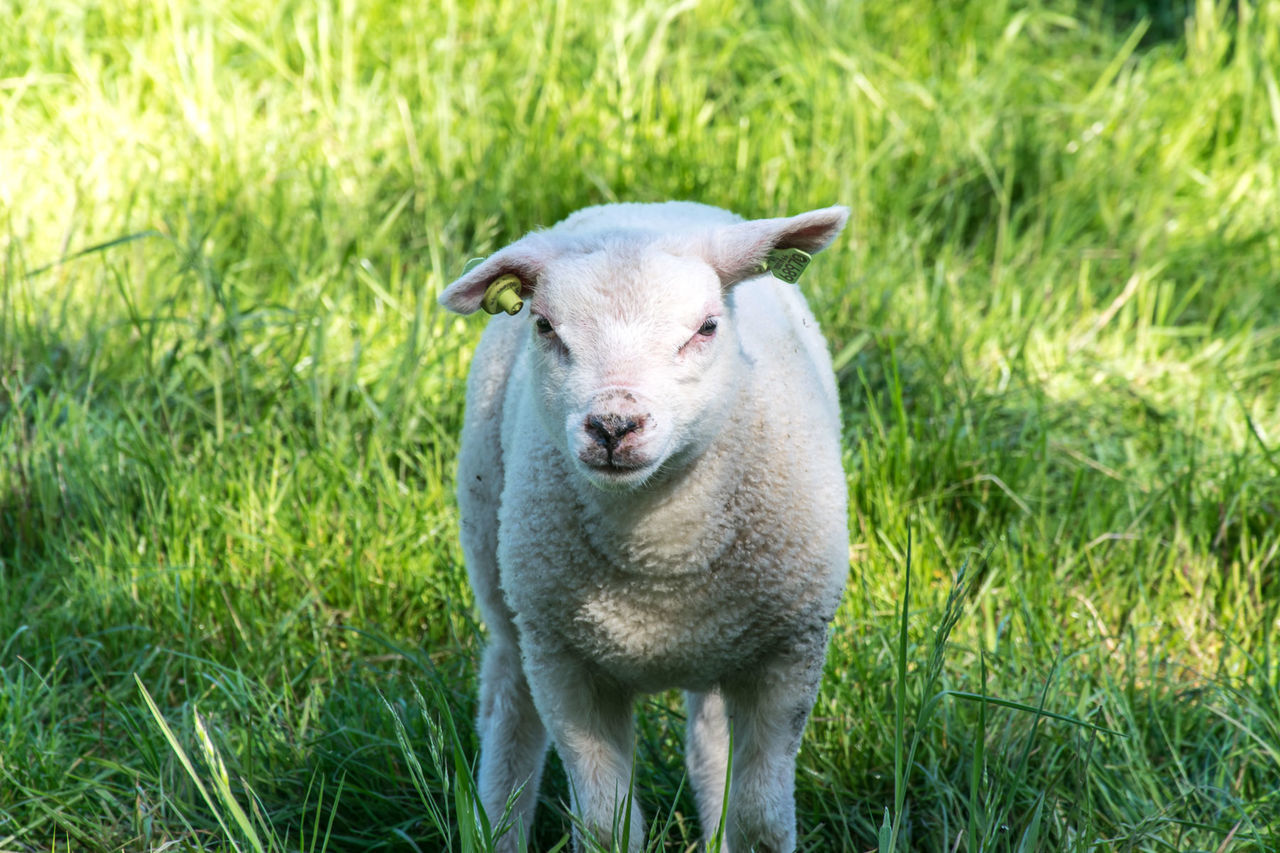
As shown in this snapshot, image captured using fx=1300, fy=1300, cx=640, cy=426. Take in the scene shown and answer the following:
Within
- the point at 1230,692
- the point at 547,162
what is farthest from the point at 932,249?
the point at 1230,692

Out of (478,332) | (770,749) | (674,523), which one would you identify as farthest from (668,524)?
(478,332)

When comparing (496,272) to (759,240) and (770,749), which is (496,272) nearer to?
(759,240)

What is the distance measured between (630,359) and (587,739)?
2.74 feet

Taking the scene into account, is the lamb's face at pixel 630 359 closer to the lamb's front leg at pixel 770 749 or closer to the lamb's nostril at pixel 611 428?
the lamb's nostril at pixel 611 428

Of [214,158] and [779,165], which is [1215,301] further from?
[214,158]

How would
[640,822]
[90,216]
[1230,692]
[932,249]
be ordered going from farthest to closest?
[932,249] → [90,216] → [1230,692] → [640,822]

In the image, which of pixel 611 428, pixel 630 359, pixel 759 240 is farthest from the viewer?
pixel 759 240

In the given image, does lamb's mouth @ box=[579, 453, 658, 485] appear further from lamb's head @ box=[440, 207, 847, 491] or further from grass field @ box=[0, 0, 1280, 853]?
grass field @ box=[0, 0, 1280, 853]

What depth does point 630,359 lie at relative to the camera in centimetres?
238

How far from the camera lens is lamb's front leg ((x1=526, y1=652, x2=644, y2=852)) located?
2646 millimetres

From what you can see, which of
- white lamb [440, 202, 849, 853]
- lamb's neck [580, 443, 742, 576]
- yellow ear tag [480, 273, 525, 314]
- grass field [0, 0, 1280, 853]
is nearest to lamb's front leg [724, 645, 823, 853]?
white lamb [440, 202, 849, 853]

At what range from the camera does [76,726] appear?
3.22 m

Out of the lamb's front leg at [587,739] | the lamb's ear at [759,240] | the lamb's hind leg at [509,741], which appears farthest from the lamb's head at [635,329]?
the lamb's hind leg at [509,741]

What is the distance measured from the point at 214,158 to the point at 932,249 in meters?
2.80
